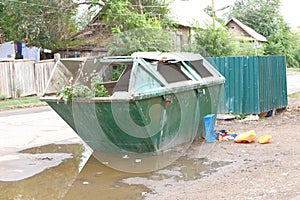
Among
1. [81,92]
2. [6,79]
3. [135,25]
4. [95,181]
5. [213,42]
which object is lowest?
[95,181]

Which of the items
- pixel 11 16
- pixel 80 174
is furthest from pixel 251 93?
pixel 11 16

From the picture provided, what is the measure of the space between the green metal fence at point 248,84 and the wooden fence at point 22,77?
10050 millimetres

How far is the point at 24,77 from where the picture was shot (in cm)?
1878

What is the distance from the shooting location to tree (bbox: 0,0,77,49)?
20.8 m

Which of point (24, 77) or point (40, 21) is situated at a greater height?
point (40, 21)

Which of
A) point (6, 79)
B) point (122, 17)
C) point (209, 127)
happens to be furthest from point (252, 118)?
point (6, 79)

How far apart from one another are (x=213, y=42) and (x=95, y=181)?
15.0 meters

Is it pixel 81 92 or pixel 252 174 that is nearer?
pixel 252 174

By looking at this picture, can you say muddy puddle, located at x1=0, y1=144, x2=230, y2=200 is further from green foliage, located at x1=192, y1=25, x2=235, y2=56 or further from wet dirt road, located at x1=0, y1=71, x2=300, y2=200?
green foliage, located at x1=192, y1=25, x2=235, y2=56

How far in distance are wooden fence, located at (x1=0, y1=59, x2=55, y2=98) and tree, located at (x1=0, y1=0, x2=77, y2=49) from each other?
92.5 inches

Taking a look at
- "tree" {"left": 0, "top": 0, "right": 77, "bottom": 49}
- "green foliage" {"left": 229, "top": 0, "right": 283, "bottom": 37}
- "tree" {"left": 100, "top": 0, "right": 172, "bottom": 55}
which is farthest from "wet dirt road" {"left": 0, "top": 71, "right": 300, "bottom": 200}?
"green foliage" {"left": 229, "top": 0, "right": 283, "bottom": 37}

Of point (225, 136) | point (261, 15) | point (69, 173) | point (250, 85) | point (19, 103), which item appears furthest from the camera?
point (261, 15)

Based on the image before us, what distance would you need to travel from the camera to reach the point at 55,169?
6.52 m

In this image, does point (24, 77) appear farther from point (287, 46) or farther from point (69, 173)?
point (287, 46)
